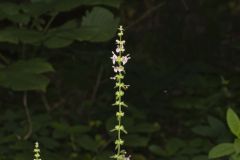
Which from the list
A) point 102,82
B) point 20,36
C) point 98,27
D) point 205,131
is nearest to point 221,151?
point 205,131

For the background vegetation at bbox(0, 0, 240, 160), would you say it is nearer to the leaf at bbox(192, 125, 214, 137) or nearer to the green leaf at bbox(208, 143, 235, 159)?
the leaf at bbox(192, 125, 214, 137)

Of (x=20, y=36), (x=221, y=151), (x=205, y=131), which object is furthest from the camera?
(x=205, y=131)

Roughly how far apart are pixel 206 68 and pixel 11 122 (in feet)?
4.05

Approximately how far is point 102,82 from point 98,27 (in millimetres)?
1931

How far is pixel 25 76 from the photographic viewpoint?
2.46 metres

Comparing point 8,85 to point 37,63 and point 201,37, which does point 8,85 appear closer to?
point 37,63

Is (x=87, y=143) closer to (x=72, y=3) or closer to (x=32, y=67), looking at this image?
(x=32, y=67)

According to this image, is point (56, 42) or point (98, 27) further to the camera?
point (98, 27)

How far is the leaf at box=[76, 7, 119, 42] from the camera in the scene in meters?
2.50

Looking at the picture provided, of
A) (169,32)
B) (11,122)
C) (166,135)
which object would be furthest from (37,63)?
(169,32)

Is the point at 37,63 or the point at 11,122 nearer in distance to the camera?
the point at 37,63

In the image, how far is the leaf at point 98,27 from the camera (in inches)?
98.6

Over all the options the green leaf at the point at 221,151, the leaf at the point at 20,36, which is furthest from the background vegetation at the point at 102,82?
the green leaf at the point at 221,151

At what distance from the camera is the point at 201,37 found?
582 cm
